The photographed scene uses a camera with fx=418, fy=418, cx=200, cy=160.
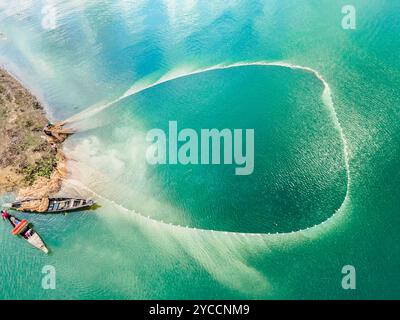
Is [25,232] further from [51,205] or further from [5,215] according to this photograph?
[51,205]

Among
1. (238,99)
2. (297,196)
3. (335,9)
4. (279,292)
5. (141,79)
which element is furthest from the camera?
(335,9)

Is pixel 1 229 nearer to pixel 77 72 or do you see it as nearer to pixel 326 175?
pixel 77 72

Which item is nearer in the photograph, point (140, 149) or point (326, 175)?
point (326, 175)

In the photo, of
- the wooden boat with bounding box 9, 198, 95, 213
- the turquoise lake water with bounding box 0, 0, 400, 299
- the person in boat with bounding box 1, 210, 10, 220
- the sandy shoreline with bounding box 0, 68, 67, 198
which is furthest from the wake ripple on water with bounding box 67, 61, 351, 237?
the person in boat with bounding box 1, 210, 10, 220

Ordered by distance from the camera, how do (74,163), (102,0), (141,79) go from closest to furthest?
(74,163) < (141,79) < (102,0)

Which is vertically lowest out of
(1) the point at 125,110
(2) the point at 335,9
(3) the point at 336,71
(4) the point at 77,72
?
(1) the point at 125,110

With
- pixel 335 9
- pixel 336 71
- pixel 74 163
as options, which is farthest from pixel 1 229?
pixel 335 9

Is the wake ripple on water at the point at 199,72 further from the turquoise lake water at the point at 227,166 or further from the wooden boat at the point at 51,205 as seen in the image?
the wooden boat at the point at 51,205

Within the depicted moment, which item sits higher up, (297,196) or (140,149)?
(140,149)
